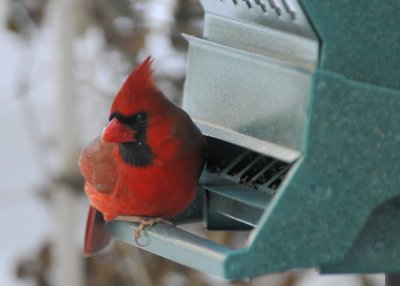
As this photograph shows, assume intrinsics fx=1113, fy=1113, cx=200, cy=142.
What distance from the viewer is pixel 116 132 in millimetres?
2219

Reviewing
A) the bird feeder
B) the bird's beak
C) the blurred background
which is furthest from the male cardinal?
the blurred background

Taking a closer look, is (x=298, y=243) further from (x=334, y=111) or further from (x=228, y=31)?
(x=228, y=31)

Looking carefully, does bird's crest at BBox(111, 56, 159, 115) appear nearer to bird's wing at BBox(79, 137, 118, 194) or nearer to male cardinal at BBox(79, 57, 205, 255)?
male cardinal at BBox(79, 57, 205, 255)

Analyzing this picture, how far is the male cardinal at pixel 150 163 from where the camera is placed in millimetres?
2248

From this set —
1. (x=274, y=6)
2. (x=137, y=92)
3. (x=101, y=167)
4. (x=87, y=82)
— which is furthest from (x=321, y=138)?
(x=87, y=82)

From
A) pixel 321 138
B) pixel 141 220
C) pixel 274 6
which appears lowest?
pixel 141 220

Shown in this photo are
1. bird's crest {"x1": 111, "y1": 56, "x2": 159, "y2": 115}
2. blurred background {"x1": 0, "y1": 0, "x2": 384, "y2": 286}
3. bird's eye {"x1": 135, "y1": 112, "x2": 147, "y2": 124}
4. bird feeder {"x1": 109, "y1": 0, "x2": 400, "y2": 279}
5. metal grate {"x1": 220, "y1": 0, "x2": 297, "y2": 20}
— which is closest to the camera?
bird feeder {"x1": 109, "y1": 0, "x2": 400, "y2": 279}

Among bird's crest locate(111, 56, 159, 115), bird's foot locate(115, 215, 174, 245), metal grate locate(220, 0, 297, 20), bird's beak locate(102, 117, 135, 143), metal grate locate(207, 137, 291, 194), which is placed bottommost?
bird's foot locate(115, 215, 174, 245)

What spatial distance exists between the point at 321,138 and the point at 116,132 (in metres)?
0.56

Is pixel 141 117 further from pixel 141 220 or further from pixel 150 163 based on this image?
pixel 141 220

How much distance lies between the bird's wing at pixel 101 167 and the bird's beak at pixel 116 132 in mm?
106

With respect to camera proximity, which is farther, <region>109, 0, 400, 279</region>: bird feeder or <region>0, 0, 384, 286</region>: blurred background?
<region>0, 0, 384, 286</region>: blurred background

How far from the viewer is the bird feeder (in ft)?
5.83

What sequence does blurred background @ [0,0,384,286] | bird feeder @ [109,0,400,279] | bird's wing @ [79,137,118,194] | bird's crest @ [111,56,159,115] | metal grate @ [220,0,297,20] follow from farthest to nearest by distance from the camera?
blurred background @ [0,0,384,286]
bird's wing @ [79,137,118,194]
bird's crest @ [111,56,159,115]
metal grate @ [220,0,297,20]
bird feeder @ [109,0,400,279]
